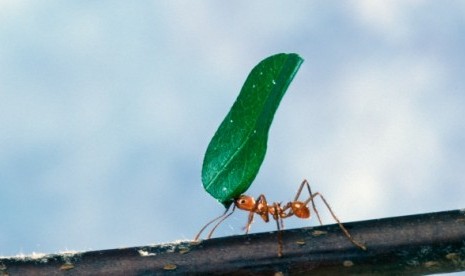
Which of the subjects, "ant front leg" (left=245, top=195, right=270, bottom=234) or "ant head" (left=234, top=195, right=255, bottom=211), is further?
"ant front leg" (left=245, top=195, right=270, bottom=234)

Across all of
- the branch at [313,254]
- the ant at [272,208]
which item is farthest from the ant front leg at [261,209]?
the branch at [313,254]

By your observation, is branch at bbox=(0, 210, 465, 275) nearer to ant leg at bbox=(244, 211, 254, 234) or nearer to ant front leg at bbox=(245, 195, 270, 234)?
ant leg at bbox=(244, 211, 254, 234)

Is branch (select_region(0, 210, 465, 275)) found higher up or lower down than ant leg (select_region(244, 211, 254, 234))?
lower down

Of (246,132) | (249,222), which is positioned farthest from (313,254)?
(249,222)

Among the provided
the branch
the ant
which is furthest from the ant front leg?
the branch

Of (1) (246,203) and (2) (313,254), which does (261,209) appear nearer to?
(1) (246,203)

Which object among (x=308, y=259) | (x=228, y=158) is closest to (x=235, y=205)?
(x=228, y=158)
